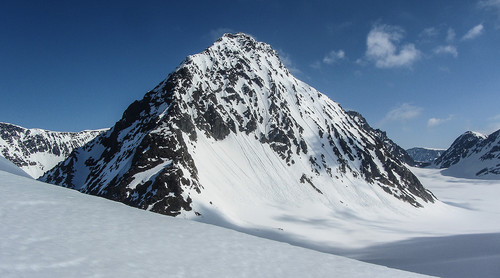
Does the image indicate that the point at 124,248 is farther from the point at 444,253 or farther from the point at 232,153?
the point at 232,153

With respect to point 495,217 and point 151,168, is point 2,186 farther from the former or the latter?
point 495,217

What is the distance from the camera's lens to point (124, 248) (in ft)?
25.3

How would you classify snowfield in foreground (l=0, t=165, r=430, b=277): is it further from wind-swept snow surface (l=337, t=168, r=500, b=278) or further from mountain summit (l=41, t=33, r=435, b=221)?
mountain summit (l=41, t=33, r=435, b=221)

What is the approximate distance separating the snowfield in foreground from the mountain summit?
60197 millimetres

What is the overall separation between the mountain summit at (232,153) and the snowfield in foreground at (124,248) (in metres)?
60.2

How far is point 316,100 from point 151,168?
460 feet

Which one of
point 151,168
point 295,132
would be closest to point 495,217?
point 295,132

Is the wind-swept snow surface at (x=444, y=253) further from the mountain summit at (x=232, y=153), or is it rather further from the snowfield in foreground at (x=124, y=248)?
the snowfield in foreground at (x=124, y=248)

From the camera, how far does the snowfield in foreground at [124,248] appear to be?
21.6 ft

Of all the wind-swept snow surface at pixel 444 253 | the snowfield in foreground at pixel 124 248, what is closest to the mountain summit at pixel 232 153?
the wind-swept snow surface at pixel 444 253

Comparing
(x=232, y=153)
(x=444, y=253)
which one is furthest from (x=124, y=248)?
(x=232, y=153)

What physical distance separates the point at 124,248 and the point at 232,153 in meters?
114

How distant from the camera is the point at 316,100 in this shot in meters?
196

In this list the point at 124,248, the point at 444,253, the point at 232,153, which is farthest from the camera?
the point at 232,153
